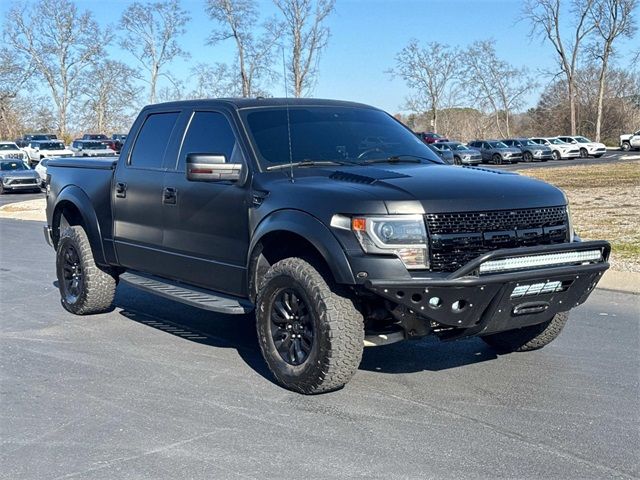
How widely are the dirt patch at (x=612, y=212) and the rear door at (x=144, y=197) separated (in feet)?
19.2

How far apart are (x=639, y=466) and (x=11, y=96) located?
77.0 meters

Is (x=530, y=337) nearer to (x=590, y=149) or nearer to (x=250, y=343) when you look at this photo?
(x=250, y=343)

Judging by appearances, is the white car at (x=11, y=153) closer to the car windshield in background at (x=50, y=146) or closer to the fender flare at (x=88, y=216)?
the car windshield in background at (x=50, y=146)

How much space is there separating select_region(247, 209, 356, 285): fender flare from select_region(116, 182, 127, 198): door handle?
2.04 m

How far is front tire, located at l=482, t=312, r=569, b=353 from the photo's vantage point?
241 inches

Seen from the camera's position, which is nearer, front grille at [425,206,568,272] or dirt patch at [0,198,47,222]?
front grille at [425,206,568,272]

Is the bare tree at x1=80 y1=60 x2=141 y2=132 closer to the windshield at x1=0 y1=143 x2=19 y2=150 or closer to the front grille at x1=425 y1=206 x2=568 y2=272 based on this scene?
the windshield at x1=0 y1=143 x2=19 y2=150

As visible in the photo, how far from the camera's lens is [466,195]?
16.3 feet

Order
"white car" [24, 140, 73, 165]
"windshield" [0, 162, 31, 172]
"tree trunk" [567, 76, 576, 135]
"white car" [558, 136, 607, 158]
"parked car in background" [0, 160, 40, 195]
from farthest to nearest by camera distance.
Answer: "tree trunk" [567, 76, 576, 135] → "white car" [558, 136, 607, 158] → "white car" [24, 140, 73, 165] → "windshield" [0, 162, 31, 172] → "parked car in background" [0, 160, 40, 195]

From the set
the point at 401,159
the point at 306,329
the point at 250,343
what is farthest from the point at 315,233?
the point at 250,343

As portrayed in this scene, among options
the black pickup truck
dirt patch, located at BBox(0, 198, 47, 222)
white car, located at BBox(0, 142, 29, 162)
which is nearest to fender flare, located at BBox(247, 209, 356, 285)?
the black pickup truck

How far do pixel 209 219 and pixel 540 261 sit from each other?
244 centimetres

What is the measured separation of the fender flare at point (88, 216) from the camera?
750 centimetres

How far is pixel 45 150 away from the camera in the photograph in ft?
153
